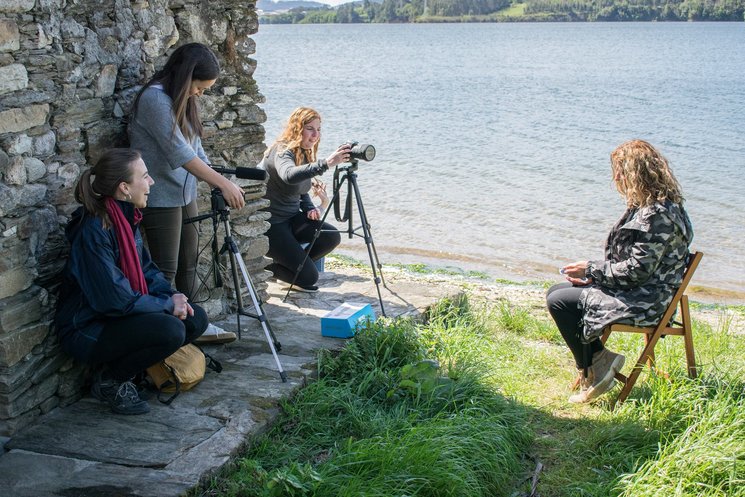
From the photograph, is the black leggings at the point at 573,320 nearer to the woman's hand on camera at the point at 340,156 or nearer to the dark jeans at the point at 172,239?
the woman's hand on camera at the point at 340,156

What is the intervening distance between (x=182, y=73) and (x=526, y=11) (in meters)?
81.1

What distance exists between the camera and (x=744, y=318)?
7.11m

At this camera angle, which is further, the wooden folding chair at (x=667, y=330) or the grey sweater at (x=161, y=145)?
the wooden folding chair at (x=667, y=330)

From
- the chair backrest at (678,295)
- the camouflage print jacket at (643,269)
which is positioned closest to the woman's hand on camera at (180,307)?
→ the camouflage print jacket at (643,269)

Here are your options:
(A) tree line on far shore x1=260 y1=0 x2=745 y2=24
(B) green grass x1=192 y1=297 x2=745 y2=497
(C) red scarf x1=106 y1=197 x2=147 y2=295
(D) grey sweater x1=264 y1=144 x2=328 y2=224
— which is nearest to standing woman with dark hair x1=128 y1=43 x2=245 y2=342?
(C) red scarf x1=106 y1=197 x2=147 y2=295

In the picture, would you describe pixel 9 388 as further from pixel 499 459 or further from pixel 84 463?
pixel 499 459

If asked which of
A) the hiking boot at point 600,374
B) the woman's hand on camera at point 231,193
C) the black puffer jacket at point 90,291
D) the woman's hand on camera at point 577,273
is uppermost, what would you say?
the woman's hand on camera at point 231,193

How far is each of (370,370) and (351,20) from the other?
92660 millimetres

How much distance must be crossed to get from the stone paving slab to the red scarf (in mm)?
625

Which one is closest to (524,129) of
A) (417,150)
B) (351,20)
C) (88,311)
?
(417,150)

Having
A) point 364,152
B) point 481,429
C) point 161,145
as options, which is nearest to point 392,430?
point 481,429

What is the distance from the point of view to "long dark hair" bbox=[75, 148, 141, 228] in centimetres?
376

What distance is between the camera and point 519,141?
57.6 ft

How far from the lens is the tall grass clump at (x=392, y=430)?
11.2 ft
